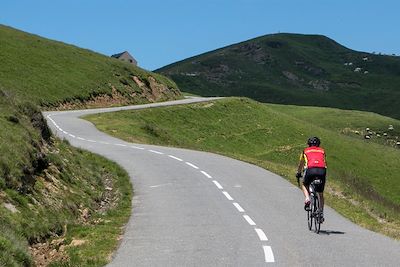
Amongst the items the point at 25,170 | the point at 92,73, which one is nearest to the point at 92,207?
the point at 25,170

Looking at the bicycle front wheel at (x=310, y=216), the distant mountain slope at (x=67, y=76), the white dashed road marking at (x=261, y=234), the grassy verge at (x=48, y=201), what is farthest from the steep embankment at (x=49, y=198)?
the distant mountain slope at (x=67, y=76)

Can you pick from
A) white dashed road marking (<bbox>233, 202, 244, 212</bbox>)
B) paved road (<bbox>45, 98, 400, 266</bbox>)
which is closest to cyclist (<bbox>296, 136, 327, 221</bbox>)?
paved road (<bbox>45, 98, 400, 266</bbox>)

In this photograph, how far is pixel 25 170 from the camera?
14961 mm

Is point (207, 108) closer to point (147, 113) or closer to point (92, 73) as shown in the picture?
point (147, 113)

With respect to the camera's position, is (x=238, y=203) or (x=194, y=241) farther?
(x=238, y=203)

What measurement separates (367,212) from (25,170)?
40.2 feet

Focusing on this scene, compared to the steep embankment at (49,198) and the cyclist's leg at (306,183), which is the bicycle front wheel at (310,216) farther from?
the steep embankment at (49,198)

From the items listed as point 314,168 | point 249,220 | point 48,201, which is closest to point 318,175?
point 314,168

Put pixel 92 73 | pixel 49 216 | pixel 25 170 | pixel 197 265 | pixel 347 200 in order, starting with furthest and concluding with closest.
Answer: pixel 92 73, pixel 347 200, pixel 25 170, pixel 49 216, pixel 197 265

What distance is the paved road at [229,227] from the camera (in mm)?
10828

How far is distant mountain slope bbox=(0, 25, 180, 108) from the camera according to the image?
215 feet

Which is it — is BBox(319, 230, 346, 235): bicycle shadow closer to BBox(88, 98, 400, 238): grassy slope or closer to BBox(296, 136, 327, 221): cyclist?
BBox(296, 136, 327, 221): cyclist

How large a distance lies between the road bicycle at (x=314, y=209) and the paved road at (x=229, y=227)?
0.30 metres

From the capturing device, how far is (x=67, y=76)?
73.4 m
